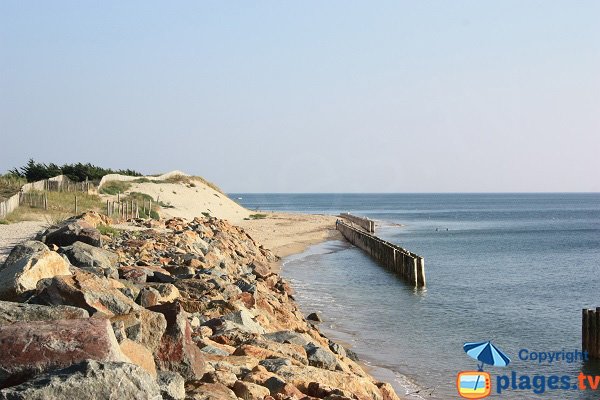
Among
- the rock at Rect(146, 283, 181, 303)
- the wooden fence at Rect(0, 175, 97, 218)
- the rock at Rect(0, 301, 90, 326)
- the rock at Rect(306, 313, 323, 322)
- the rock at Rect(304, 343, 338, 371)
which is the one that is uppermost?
the wooden fence at Rect(0, 175, 97, 218)

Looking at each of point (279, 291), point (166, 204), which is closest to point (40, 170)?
point (166, 204)

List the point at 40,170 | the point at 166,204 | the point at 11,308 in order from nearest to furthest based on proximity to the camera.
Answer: the point at 11,308 < the point at 166,204 < the point at 40,170

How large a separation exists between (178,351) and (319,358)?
13.0ft

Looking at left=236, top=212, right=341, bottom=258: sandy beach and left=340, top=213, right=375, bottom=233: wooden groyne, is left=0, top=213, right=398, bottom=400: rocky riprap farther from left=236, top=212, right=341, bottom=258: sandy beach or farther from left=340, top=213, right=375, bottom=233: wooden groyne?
left=340, top=213, right=375, bottom=233: wooden groyne

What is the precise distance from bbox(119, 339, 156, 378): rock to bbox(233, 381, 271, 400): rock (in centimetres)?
120

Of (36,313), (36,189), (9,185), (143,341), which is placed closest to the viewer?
(36,313)

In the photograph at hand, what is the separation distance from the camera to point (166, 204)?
59.0m

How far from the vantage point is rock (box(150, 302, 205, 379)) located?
7.37 m

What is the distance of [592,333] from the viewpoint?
16.7 meters

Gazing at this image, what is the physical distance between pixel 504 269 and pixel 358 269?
8.36 metres

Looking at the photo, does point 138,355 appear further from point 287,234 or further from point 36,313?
point 287,234

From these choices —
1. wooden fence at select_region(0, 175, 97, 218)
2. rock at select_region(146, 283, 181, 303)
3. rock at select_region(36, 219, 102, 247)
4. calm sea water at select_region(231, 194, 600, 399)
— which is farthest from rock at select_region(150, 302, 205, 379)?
wooden fence at select_region(0, 175, 97, 218)

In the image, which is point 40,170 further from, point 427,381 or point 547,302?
point 427,381

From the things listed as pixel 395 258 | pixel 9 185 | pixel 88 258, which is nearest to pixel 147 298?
pixel 88 258
